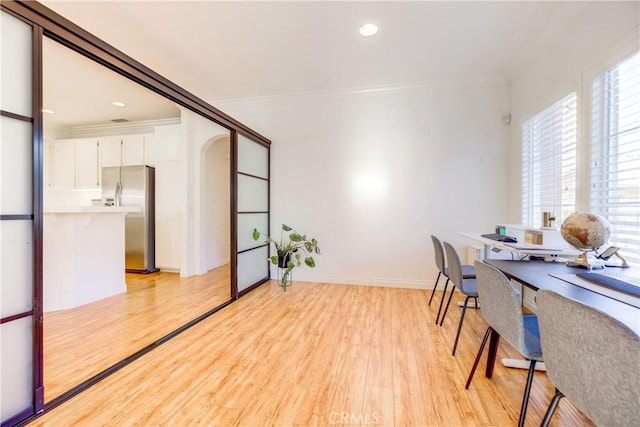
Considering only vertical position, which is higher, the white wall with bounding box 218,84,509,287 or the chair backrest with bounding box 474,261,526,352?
the white wall with bounding box 218,84,509,287

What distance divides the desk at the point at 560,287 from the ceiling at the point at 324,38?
2.07 metres

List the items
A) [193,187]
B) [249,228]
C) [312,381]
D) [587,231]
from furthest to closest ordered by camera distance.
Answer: [193,187]
[249,228]
[312,381]
[587,231]

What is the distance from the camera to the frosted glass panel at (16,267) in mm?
1214

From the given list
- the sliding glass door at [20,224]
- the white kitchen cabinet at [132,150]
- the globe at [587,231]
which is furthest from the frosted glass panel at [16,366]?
the white kitchen cabinet at [132,150]

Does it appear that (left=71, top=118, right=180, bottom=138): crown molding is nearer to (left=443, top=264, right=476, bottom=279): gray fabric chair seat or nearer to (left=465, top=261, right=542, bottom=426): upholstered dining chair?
(left=443, top=264, right=476, bottom=279): gray fabric chair seat

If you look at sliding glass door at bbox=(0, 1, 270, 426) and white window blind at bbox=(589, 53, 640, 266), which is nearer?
sliding glass door at bbox=(0, 1, 270, 426)

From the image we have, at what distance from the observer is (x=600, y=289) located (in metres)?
1.21

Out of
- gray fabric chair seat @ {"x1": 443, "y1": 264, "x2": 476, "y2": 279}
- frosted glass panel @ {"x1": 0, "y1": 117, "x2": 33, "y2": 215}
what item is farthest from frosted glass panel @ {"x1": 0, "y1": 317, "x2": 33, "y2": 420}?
gray fabric chair seat @ {"x1": 443, "y1": 264, "x2": 476, "y2": 279}

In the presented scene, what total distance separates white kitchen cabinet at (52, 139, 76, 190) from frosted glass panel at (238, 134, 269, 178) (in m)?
3.82

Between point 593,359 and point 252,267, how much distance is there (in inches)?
131

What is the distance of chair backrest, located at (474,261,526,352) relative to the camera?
121cm

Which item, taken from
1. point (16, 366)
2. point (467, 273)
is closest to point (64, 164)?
point (16, 366)

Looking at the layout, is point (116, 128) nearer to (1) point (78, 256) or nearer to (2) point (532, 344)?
(1) point (78, 256)

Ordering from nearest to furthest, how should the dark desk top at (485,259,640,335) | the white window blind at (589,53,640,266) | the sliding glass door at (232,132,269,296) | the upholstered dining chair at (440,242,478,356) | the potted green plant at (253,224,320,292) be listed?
the dark desk top at (485,259,640,335) < the white window blind at (589,53,640,266) < the upholstered dining chair at (440,242,478,356) < the sliding glass door at (232,132,269,296) < the potted green plant at (253,224,320,292)
